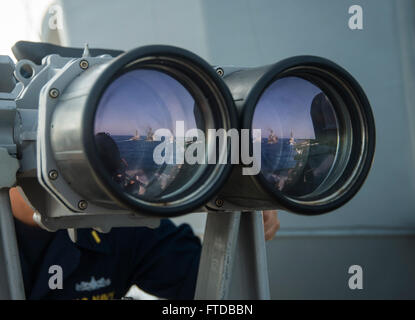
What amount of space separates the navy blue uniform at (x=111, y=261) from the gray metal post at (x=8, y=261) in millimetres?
640

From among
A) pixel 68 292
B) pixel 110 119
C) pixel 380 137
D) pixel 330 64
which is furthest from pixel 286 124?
pixel 380 137

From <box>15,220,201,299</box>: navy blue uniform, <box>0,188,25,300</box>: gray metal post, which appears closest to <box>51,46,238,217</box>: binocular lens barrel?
<box>0,188,25,300</box>: gray metal post

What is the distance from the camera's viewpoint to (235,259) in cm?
83

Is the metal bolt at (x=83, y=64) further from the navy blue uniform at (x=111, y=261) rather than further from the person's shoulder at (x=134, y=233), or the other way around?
the person's shoulder at (x=134, y=233)

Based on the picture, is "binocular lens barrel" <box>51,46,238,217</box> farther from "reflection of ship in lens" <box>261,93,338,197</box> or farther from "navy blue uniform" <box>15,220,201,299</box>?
"navy blue uniform" <box>15,220,201,299</box>

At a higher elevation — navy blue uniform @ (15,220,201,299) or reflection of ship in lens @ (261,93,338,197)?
reflection of ship in lens @ (261,93,338,197)

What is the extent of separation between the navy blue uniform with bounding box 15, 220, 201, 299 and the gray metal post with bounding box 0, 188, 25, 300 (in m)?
0.64

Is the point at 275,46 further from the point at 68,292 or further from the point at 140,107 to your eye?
the point at 140,107

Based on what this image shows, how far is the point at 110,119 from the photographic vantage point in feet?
2.16

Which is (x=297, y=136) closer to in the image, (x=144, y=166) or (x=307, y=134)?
(x=307, y=134)

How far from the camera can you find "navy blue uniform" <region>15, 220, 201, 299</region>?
1405mm

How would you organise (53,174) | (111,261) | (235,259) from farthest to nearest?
(111,261) < (235,259) < (53,174)

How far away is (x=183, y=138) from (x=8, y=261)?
10.8 inches

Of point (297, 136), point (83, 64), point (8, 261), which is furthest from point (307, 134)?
point (8, 261)
